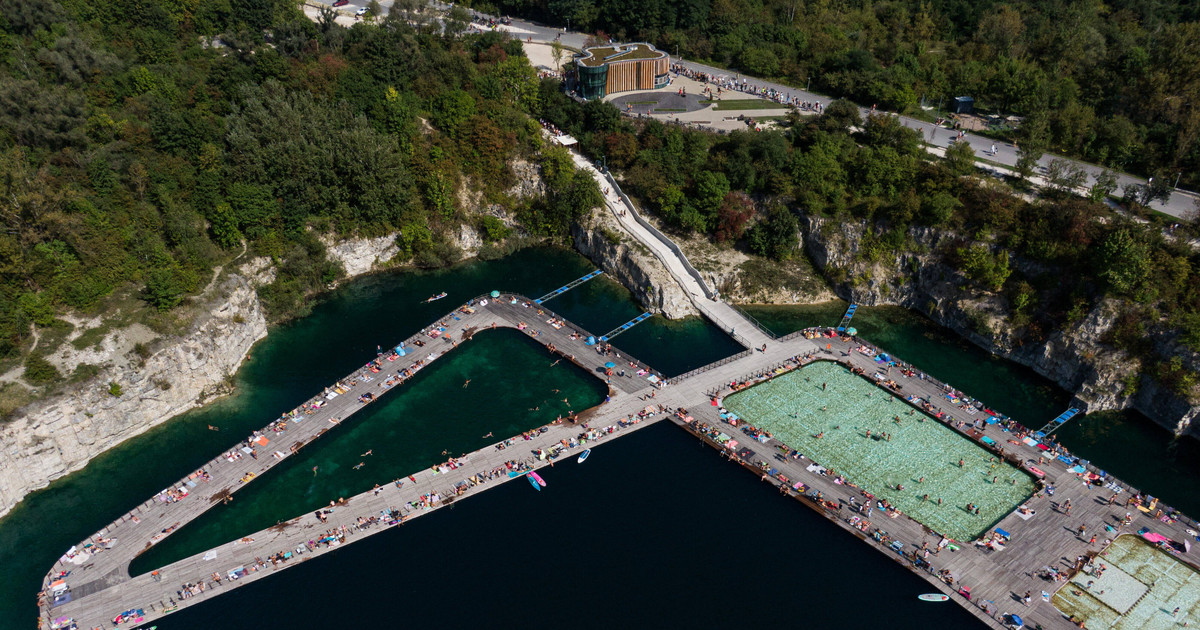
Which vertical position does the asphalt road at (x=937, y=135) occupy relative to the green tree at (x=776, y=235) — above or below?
above

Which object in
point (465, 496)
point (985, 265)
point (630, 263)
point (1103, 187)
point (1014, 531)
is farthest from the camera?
point (630, 263)

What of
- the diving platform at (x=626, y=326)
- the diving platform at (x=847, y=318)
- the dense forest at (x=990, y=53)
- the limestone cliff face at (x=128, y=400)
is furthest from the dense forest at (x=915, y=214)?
the limestone cliff face at (x=128, y=400)

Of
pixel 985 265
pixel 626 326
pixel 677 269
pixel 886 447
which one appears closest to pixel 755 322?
pixel 677 269

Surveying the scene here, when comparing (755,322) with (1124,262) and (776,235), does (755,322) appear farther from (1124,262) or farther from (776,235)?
(1124,262)

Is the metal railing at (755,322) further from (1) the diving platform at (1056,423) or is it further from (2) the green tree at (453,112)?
(2) the green tree at (453,112)

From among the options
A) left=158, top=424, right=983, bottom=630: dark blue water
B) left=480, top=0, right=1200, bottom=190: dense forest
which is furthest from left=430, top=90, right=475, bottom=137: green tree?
left=158, top=424, right=983, bottom=630: dark blue water

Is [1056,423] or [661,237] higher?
[661,237]

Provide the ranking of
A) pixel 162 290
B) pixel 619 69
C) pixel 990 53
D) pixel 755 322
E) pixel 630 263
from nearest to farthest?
pixel 162 290
pixel 755 322
pixel 630 263
pixel 619 69
pixel 990 53

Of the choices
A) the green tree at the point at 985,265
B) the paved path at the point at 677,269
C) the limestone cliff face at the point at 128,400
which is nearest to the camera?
the limestone cliff face at the point at 128,400

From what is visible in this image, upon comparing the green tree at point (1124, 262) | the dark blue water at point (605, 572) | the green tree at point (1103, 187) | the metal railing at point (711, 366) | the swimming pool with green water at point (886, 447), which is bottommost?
the dark blue water at point (605, 572)
